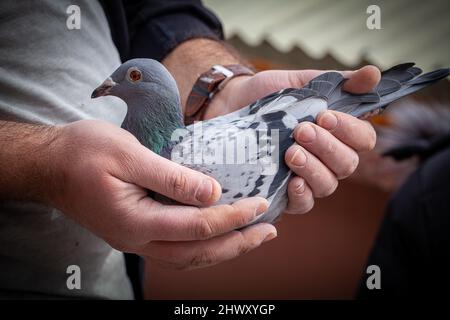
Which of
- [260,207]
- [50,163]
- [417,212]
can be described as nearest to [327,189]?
[260,207]

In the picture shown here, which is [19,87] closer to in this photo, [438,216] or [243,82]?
[243,82]

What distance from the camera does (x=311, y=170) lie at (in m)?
0.97

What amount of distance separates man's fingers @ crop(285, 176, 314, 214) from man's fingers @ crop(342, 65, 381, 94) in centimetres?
21

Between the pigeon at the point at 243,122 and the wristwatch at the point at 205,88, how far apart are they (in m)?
0.17

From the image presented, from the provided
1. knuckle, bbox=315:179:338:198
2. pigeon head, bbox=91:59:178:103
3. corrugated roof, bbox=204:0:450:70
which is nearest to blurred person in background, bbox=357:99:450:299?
corrugated roof, bbox=204:0:450:70

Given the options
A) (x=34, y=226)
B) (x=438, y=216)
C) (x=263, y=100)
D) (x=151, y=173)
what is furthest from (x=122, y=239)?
(x=438, y=216)

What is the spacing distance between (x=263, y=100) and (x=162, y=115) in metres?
0.21

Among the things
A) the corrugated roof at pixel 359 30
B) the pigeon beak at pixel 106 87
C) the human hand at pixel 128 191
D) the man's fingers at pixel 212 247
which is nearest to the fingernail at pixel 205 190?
the human hand at pixel 128 191

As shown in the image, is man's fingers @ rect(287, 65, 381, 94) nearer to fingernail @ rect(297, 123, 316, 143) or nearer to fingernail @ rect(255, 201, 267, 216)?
fingernail @ rect(297, 123, 316, 143)

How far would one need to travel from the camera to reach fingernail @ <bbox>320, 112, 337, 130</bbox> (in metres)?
0.95

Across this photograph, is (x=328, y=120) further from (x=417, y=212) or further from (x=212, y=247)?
(x=417, y=212)

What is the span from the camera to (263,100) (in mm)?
974

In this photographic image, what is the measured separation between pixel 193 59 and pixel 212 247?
511mm
